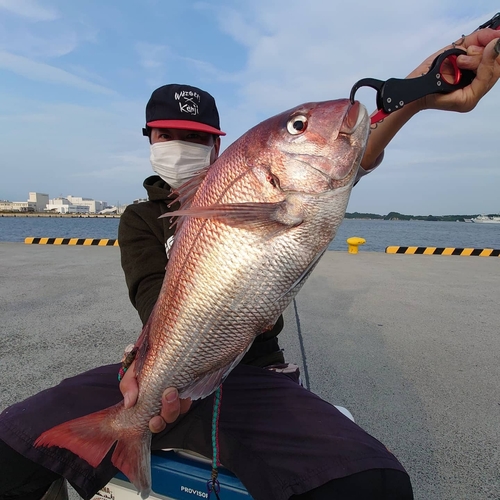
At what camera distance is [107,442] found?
57.1 inches

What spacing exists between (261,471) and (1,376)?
2.48m

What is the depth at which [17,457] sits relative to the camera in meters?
1.56

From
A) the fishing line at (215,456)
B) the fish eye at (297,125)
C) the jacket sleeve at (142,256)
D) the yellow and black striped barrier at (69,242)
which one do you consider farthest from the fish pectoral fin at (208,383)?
the yellow and black striped barrier at (69,242)

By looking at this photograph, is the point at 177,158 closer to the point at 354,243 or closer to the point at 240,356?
the point at 240,356

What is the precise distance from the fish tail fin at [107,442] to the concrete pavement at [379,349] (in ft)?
4.75

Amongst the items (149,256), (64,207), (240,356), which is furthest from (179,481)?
(64,207)

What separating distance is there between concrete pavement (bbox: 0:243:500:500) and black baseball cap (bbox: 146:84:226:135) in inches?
84.2

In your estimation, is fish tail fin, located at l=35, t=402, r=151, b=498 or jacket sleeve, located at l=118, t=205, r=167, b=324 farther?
jacket sleeve, located at l=118, t=205, r=167, b=324

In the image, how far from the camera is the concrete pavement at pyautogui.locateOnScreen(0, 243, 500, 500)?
224 centimetres

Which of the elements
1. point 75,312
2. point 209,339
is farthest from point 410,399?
point 75,312

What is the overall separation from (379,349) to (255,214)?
295 centimetres

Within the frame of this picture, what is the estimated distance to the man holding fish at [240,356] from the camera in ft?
4.19

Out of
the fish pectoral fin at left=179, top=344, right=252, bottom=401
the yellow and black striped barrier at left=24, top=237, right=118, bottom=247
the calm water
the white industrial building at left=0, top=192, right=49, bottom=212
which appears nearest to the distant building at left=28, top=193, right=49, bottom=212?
the white industrial building at left=0, top=192, right=49, bottom=212

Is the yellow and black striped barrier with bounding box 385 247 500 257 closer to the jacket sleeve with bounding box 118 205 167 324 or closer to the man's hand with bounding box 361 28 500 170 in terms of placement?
the man's hand with bounding box 361 28 500 170
